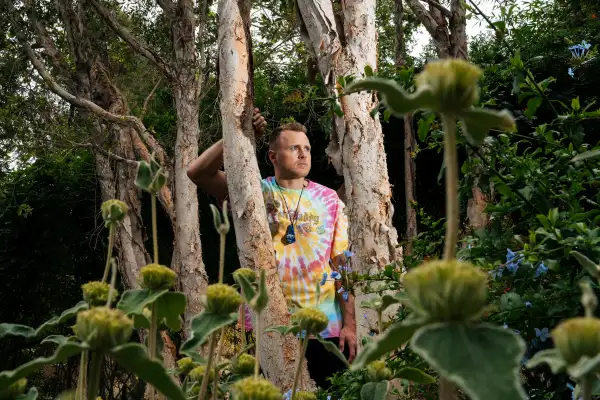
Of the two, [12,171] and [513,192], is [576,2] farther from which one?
[12,171]

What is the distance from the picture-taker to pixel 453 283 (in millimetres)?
331

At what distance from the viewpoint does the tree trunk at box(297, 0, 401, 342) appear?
289 centimetres

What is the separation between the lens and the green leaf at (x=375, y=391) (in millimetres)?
661

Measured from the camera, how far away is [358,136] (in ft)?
9.98

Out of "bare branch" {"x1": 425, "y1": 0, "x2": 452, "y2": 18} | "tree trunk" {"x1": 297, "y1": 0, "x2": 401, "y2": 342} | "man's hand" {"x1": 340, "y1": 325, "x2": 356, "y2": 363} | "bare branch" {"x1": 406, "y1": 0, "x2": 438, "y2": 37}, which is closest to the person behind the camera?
"tree trunk" {"x1": 297, "y1": 0, "x2": 401, "y2": 342}

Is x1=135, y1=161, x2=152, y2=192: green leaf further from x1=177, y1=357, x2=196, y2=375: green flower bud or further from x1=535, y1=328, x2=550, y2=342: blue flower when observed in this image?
x1=535, y1=328, x2=550, y2=342: blue flower

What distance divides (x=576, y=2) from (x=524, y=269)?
6403 millimetres

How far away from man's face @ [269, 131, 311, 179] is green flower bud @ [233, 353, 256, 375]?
9.28 feet

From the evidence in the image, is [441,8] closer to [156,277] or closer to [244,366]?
[244,366]

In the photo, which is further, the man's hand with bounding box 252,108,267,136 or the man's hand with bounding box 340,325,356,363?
the man's hand with bounding box 252,108,267,136

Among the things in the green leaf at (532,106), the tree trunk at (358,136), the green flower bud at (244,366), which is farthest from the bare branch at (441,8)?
the green flower bud at (244,366)

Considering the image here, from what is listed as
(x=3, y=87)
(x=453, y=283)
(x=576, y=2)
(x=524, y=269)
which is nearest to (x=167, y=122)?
(x=3, y=87)

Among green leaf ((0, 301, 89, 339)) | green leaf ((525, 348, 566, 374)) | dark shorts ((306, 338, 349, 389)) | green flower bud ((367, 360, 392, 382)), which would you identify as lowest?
dark shorts ((306, 338, 349, 389))

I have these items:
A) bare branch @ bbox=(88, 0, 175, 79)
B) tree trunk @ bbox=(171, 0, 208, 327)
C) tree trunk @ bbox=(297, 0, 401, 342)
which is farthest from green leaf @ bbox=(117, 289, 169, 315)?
bare branch @ bbox=(88, 0, 175, 79)
